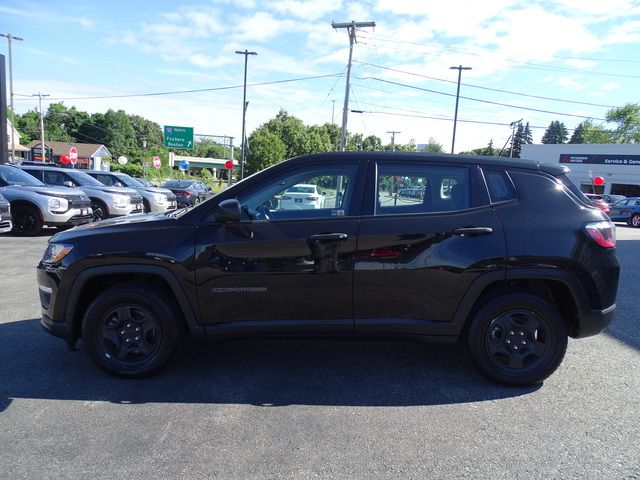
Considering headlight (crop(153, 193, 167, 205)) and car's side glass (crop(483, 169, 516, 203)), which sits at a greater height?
car's side glass (crop(483, 169, 516, 203))

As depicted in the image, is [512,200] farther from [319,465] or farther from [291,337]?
[319,465]

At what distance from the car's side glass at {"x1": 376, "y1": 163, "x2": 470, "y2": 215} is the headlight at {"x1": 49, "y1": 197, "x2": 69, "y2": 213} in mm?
10585

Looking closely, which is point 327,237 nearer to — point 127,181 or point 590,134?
point 127,181

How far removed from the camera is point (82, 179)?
15.2 m

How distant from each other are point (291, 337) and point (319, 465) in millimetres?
1190

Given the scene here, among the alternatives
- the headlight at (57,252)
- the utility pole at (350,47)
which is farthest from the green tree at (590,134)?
the headlight at (57,252)

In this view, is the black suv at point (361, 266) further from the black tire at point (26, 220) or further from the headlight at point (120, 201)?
the headlight at point (120, 201)

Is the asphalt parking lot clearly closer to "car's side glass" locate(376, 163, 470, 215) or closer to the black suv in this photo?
the black suv

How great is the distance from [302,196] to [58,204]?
1021cm

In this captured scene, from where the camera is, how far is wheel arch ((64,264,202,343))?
3.68 m

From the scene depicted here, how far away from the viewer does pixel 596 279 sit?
371 centimetres

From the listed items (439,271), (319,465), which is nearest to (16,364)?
(319,465)

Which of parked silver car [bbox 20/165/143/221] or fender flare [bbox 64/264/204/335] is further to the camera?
parked silver car [bbox 20/165/143/221]

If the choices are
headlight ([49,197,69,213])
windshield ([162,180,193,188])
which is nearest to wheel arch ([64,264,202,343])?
headlight ([49,197,69,213])
